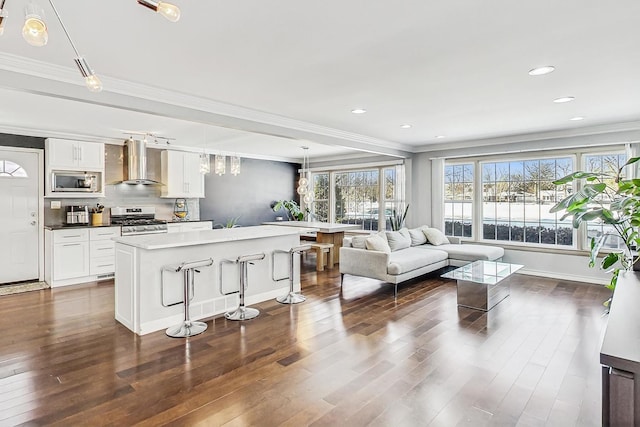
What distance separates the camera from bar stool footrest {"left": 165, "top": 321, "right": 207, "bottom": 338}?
3.57 meters

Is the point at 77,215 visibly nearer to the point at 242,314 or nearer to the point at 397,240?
the point at 242,314

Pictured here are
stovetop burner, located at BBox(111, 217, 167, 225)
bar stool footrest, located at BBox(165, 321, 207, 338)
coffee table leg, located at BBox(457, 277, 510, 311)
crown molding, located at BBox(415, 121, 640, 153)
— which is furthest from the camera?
stovetop burner, located at BBox(111, 217, 167, 225)

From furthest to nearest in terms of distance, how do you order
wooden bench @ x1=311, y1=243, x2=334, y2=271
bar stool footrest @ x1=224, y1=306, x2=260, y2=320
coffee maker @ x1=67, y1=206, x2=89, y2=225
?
wooden bench @ x1=311, y1=243, x2=334, y2=271 → coffee maker @ x1=67, y1=206, x2=89, y2=225 → bar stool footrest @ x1=224, y1=306, x2=260, y2=320

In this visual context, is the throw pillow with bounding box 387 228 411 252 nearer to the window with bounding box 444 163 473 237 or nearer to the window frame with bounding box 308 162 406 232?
the window with bounding box 444 163 473 237

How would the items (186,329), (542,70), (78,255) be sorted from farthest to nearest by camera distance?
(78,255) < (186,329) < (542,70)

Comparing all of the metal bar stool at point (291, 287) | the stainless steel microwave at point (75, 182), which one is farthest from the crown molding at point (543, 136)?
the stainless steel microwave at point (75, 182)

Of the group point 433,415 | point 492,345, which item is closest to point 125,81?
point 433,415

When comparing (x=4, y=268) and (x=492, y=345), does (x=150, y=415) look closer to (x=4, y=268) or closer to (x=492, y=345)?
(x=492, y=345)

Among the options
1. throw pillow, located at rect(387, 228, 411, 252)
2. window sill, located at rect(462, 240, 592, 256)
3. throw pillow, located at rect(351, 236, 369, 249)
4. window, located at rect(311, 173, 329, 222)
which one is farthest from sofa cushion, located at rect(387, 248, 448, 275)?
window, located at rect(311, 173, 329, 222)

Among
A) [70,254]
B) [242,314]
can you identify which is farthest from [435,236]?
[70,254]

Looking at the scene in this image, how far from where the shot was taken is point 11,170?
5645 millimetres

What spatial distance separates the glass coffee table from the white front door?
6516 millimetres

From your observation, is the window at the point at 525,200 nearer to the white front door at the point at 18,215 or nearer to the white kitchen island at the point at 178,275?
the white kitchen island at the point at 178,275

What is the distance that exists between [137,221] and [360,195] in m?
4.95
